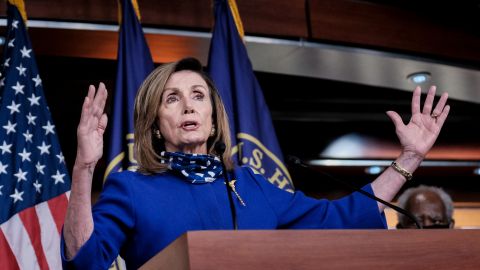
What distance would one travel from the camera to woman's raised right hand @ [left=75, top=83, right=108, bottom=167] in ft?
6.26

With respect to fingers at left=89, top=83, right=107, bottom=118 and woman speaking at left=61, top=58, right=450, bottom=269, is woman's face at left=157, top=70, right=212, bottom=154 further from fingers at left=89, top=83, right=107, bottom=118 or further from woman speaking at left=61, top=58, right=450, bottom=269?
fingers at left=89, top=83, right=107, bottom=118

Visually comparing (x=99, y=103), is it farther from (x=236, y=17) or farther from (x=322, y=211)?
(x=236, y=17)

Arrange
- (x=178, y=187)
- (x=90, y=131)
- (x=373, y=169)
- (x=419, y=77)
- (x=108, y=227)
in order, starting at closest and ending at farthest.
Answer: (x=90, y=131)
(x=108, y=227)
(x=178, y=187)
(x=419, y=77)
(x=373, y=169)

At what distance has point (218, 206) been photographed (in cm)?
218

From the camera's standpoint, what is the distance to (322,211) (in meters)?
2.42

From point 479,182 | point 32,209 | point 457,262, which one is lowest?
point 457,262

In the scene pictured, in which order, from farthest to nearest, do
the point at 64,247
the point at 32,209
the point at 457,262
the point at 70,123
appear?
1. the point at 70,123
2. the point at 32,209
3. the point at 64,247
4. the point at 457,262

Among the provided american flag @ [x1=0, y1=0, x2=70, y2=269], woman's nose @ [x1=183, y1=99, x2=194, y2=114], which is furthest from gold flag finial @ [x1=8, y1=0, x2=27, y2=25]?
woman's nose @ [x1=183, y1=99, x2=194, y2=114]

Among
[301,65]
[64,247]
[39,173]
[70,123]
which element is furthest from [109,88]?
[64,247]

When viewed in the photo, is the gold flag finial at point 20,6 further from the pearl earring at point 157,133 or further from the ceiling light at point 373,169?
the ceiling light at point 373,169

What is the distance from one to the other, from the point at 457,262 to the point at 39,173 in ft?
7.51

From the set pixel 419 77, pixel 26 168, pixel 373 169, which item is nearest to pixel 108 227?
pixel 26 168

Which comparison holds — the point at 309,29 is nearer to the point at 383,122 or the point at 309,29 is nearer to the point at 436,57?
the point at 436,57

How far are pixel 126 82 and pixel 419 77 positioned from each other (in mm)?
2223
